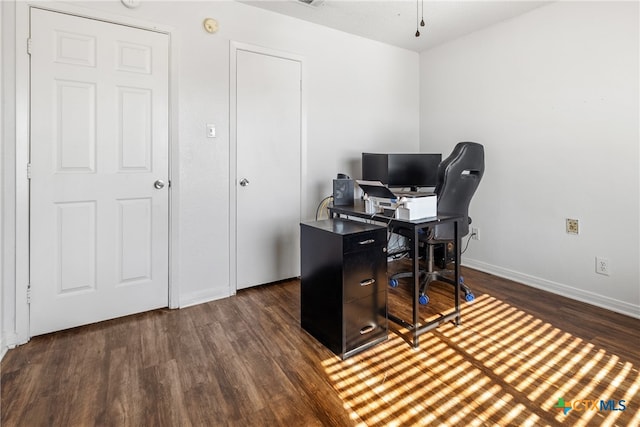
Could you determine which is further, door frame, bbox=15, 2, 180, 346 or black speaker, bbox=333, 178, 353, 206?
black speaker, bbox=333, 178, 353, 206

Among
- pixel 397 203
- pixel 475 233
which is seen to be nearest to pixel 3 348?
pixel 397 203

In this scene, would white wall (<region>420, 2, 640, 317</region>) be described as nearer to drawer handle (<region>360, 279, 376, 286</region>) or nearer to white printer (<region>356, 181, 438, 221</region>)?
white printer (<region>356, 181, 438, 221</region>)

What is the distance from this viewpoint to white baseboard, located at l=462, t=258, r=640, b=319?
8.04ft

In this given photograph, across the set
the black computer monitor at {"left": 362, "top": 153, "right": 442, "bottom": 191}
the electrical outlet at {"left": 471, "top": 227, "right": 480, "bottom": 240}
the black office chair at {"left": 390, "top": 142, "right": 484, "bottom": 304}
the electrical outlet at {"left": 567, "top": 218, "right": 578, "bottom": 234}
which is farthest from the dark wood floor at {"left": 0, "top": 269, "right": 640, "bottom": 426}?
the black computer monitor at {"left": 362, "top": 153, "right": 442, "bottom": 191}

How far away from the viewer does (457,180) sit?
248cm

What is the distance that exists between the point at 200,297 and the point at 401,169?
7.01 ft

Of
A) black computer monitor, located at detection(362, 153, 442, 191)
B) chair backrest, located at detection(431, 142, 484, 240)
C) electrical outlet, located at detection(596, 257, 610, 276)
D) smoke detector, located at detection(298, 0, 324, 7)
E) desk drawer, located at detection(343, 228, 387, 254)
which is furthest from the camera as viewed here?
black computer monitor, located at detection(362, 153, 442, 191)

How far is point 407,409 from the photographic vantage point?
1483 millimetres

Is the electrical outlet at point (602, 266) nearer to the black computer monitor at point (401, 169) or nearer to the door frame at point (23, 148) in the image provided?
the black computer monitor at point (401, 169)

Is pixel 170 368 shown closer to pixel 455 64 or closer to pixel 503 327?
pixel 503 327

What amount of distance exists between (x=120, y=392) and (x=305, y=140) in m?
2.33

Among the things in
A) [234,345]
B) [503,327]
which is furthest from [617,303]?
[234,345]

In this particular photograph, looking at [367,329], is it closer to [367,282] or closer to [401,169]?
[367,282]

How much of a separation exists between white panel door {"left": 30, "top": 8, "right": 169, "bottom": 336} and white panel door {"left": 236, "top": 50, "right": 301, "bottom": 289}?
0.59 meters
